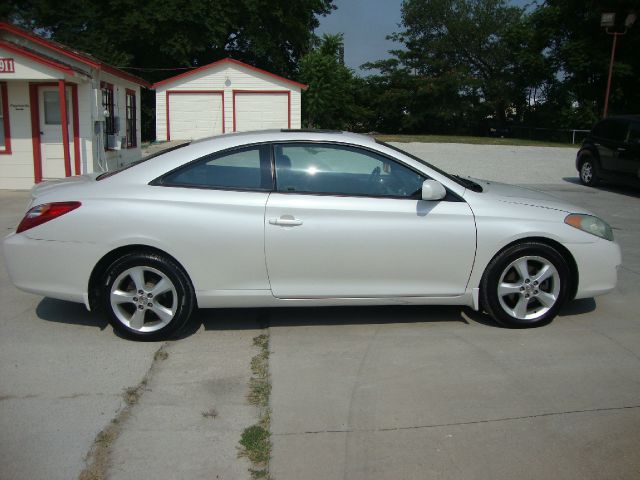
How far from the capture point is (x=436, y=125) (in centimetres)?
4944

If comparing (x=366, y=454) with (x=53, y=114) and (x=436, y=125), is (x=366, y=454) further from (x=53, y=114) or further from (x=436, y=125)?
(x=436, y=125)

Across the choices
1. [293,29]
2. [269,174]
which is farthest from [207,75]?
[269,174]

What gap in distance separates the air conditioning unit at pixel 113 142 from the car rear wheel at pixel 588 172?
11574 millimetres

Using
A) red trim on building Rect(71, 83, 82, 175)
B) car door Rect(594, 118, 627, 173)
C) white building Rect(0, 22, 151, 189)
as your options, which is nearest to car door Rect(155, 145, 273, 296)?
white building Rect(0, 22, 151, 189)

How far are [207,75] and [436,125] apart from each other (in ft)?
77.8

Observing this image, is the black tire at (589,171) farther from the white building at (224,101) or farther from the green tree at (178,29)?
the green tree at (178,29)

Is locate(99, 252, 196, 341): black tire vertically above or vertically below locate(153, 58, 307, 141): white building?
below

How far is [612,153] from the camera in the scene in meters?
14.8

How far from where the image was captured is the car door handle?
15.8 feet

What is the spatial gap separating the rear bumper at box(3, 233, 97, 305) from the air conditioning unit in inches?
439

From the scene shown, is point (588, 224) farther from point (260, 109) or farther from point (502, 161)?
point (260, 109)

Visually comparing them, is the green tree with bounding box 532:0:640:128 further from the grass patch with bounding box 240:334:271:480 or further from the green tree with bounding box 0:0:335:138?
the grass patch with bounding box 240:334:271:480

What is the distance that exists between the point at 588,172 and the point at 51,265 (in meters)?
14.3

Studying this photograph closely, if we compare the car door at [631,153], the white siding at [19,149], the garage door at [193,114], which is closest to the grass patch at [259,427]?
the white siding at [19,149]
